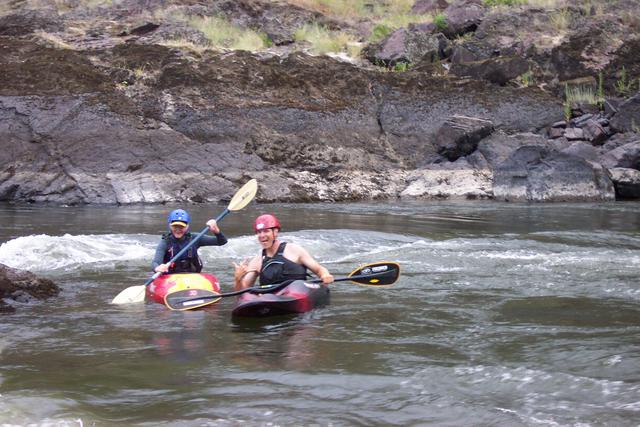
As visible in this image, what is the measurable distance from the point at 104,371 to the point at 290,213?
1003 cm

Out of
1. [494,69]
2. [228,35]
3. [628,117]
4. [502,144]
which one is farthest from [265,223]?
[228,35]

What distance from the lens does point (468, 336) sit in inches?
214

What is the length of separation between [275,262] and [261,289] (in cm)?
33

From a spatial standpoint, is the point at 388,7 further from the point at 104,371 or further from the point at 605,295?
the point at 104,371

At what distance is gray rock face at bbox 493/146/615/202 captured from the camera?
16578 millimetres

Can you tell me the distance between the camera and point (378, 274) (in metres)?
7.05

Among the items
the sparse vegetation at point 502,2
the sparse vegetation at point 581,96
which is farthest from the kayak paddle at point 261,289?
the sparse vegetation at point 502,2

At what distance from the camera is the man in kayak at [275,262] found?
259 inches

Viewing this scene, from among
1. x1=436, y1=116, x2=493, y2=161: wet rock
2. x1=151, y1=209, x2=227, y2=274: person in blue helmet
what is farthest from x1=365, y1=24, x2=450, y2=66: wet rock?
x1=151, y1=209, x2=227, y2=274: person in blue helmet

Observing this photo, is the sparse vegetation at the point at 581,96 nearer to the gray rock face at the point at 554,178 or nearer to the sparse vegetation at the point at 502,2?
the gray rock face at the point at 554,178

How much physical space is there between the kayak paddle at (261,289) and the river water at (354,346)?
0.38 ft

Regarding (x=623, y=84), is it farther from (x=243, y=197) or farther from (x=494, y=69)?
(x=243, y=197)

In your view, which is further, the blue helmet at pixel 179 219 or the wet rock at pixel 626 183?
the wet rock at pixel 626 183

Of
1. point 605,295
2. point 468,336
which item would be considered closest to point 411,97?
point 605,295
